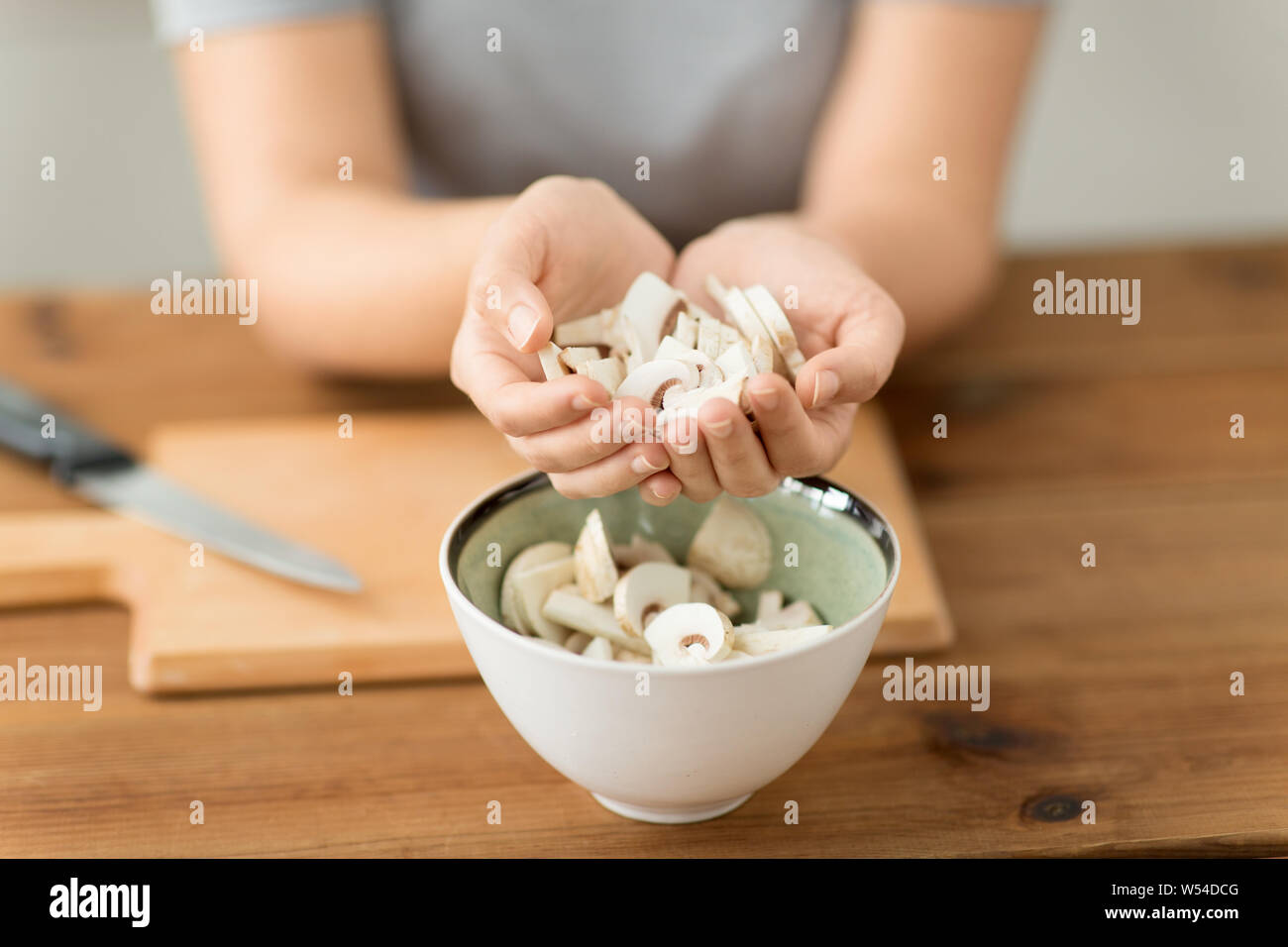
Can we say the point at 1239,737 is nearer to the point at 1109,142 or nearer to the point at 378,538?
the point at 378,538

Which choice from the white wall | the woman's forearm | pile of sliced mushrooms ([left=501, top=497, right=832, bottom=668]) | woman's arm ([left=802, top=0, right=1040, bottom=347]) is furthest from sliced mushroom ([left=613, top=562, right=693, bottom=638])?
the white wall

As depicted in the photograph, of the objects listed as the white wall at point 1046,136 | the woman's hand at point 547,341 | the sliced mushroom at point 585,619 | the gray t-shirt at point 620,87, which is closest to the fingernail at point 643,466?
the woman's hand at point 547,341

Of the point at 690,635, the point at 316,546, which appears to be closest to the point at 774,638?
the point at 690,635

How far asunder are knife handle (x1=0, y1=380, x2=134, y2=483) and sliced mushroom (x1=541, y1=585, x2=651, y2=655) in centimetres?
51

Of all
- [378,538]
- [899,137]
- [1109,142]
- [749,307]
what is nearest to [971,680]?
[749,307]

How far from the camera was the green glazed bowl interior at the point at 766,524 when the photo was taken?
66 centimetres

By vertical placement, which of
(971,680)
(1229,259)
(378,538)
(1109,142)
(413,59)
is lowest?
(971,680)

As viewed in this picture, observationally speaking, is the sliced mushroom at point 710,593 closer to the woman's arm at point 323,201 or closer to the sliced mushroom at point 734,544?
the sliced mushroom at point 734,544

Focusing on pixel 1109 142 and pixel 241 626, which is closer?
pixel 241 626

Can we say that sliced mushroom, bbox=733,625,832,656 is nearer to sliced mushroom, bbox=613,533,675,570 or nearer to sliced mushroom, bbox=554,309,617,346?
sliced mushroom, bbox=613,533,675,570

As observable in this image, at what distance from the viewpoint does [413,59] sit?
4.20 ft

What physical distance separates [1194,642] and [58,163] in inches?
86.3

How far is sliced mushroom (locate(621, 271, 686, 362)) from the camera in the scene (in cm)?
74

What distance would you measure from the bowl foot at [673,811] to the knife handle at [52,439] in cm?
56
